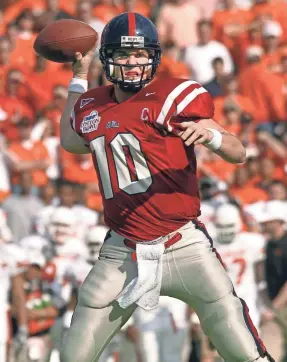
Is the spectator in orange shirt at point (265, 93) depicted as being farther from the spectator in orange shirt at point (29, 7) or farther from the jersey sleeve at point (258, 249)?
the spectator in orange shirt at point (29, 7)

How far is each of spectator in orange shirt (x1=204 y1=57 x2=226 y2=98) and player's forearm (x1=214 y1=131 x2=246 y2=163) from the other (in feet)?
18.8

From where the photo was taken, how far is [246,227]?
8.49m

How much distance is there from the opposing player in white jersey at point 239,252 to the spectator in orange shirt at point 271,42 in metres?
2.63

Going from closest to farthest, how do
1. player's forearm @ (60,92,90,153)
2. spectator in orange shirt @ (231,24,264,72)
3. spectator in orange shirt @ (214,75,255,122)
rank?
player's forearm @ (60,92,90,153)
spectator in orange shirt @ (214,75,255,122)
spectator in orange shirt @ (231,24,264,72)

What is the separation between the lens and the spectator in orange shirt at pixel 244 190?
29.8ft

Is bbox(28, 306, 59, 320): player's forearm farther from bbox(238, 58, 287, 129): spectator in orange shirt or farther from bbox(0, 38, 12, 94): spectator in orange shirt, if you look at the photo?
bbox(238, 58, 287, 129): spectator in orange shirt

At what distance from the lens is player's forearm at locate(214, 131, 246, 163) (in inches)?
169

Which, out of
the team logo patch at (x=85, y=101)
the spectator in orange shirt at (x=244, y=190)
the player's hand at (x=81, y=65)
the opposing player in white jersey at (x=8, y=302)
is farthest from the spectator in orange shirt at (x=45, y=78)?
the team logo patch at (x=85, y=101)

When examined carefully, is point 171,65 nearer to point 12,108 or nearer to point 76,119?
point 12,108

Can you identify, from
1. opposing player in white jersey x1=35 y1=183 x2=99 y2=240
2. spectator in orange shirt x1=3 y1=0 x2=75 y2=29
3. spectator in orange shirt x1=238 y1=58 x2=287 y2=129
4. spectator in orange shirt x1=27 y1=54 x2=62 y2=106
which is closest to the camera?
opposing player in white jersey x1=35 y1=183 x2=99 y2=240

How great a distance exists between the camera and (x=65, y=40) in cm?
486

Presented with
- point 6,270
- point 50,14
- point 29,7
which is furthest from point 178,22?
point 6,270

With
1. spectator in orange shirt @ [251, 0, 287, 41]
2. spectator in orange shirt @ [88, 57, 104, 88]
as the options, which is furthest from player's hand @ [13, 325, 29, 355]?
spectator in orange shirt @ [251, 0, 287, 41]

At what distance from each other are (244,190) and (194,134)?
205 inches
